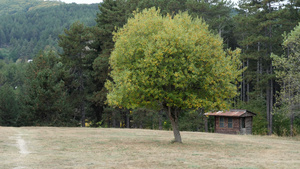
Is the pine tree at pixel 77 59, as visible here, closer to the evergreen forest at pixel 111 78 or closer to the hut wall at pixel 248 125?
the evergreen forest at pixel 111 78

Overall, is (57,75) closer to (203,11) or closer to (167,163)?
(203,11)

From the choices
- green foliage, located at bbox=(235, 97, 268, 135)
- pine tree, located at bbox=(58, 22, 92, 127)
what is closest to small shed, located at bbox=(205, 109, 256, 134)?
green foliage, located at bbox=(235, 97, 268, 135)

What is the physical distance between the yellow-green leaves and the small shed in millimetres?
20107

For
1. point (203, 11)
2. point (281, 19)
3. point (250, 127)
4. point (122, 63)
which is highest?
point (203, 11)

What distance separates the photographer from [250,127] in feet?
137

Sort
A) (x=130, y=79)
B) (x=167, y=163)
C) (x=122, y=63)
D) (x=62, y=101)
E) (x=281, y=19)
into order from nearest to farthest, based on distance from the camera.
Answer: (x=167, y=163), (x=130, y=79), (x=122, y=63), (x=281, y=19), (x=62, y=101)

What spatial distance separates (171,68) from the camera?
18625mm

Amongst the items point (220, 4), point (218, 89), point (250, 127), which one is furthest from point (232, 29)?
point (218, 89)

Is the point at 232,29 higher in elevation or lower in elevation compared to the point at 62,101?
higher

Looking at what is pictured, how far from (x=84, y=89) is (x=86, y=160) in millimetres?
37567

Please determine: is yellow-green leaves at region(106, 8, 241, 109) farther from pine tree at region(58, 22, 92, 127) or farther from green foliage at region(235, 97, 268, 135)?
pine tree at region(58, 22, 92, 127)

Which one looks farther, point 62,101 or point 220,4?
point 220,4

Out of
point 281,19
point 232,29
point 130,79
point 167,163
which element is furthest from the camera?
point 232,29

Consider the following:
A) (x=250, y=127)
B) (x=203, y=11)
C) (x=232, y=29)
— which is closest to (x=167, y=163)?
(x=250, y=127)
